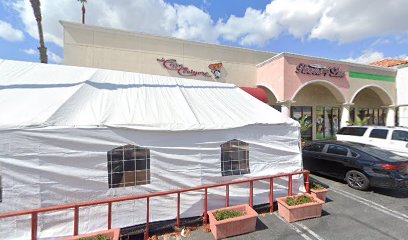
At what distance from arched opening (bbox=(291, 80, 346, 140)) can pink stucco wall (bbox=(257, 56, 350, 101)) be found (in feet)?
8.19

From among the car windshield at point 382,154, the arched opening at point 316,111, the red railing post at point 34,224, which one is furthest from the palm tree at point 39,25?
the arched opening at point 316,111

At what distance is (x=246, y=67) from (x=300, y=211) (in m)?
11.3

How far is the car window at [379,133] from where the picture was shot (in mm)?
9961

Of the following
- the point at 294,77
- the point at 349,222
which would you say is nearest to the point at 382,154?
the point at 349,222

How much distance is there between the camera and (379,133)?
1017 cm

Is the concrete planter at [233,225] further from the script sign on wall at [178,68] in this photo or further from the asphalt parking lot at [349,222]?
the script sign on wall at [178,68]

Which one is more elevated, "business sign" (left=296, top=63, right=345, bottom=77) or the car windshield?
"business sign" (left=296, top=63, right=345, bottom=77)

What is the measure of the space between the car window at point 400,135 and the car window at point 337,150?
425 cm

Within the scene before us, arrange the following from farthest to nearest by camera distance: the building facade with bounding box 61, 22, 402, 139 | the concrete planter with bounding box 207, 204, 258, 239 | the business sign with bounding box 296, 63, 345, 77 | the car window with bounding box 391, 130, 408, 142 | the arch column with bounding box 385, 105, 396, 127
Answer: the arch column with bounding box 385, 105, 396, 127 → the business sign with bounding box 296, 63, 345, 77 → the building facade with bounding box 61, 22, 402, 139 → the car window with bounding box 391, 130, 408, 142 → the concrete planter with bounding box 207, 204, 258, 239

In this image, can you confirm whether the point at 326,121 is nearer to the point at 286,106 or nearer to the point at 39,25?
the point at 286,106

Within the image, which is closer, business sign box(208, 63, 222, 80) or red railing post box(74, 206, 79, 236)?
red railing post box(74, 206, 79, 236)

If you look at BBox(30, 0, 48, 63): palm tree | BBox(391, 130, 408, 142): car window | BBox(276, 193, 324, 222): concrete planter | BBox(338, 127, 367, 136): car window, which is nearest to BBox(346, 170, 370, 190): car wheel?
BBox(276, 193, 324, 222): concrete planter

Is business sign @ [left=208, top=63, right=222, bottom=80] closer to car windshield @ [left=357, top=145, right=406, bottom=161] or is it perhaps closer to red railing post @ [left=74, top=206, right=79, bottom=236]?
car windshield @ [left=357, top=145, right=406, bottom=161]

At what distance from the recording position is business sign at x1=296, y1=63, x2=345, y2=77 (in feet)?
42.9
